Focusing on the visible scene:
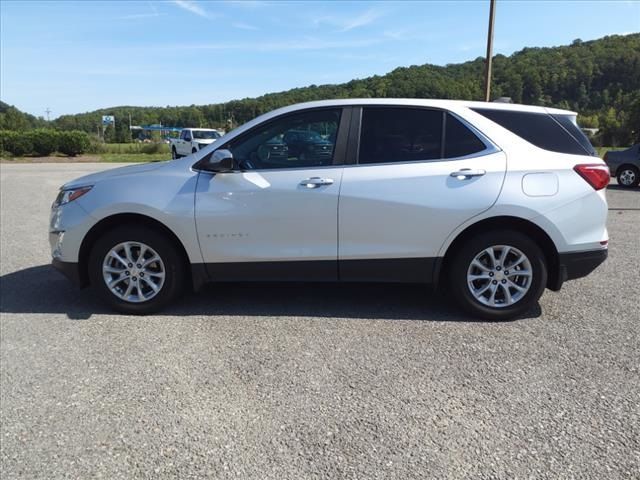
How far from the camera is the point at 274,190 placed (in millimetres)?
4137

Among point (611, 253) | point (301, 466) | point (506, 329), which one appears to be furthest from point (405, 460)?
point (611, 253)

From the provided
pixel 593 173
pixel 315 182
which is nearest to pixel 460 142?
pixel 593 173

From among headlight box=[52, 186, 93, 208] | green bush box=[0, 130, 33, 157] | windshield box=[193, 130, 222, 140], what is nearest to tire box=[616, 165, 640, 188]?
headlight box=[52, 186, 93, 208]

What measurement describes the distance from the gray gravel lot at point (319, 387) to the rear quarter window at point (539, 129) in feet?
4.66

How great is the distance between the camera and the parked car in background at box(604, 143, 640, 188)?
14.8m

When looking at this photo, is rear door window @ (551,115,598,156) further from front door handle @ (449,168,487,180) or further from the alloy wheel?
the alloy wheel

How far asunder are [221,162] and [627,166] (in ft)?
48.5

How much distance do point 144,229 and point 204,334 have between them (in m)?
1.07

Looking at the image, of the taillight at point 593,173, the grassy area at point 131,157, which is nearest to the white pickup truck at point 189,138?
the grassy area at point 131,157

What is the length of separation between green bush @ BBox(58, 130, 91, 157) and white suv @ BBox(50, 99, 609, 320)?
3396 centimetres

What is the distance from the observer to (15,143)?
1303 inches

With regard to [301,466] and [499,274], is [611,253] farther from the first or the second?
[301,466]

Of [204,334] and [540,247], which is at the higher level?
[540,247]

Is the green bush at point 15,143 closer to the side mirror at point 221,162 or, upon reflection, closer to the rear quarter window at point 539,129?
the side mirror at point 221,162
